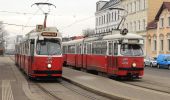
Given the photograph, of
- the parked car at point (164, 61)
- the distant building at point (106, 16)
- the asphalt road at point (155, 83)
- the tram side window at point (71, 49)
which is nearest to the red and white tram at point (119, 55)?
the asphalt road at point (155, 83)

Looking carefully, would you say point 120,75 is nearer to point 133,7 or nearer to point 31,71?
point 31,71

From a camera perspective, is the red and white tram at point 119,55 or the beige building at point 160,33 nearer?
the red and white tram at point 119,55

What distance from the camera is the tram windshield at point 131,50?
27.2 m

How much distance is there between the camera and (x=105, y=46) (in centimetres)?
2961

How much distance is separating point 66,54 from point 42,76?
2270 cm

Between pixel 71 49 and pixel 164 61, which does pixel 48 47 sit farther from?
pixel 164 61

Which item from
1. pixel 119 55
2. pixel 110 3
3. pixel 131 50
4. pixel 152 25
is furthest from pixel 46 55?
pixel 110 3

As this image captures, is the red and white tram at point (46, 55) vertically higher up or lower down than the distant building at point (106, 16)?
lower down

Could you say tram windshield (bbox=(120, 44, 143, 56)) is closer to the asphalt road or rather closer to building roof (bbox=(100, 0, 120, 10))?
the asphalt road

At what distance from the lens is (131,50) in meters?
27.4

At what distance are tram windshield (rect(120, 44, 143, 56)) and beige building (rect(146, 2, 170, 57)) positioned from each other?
38.4 metres

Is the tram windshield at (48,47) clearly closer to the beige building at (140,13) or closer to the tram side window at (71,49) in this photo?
the tram side window at (71,49)

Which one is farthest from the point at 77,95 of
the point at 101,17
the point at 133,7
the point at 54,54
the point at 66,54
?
the point at 101,17

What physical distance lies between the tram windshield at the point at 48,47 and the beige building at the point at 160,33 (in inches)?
1636
